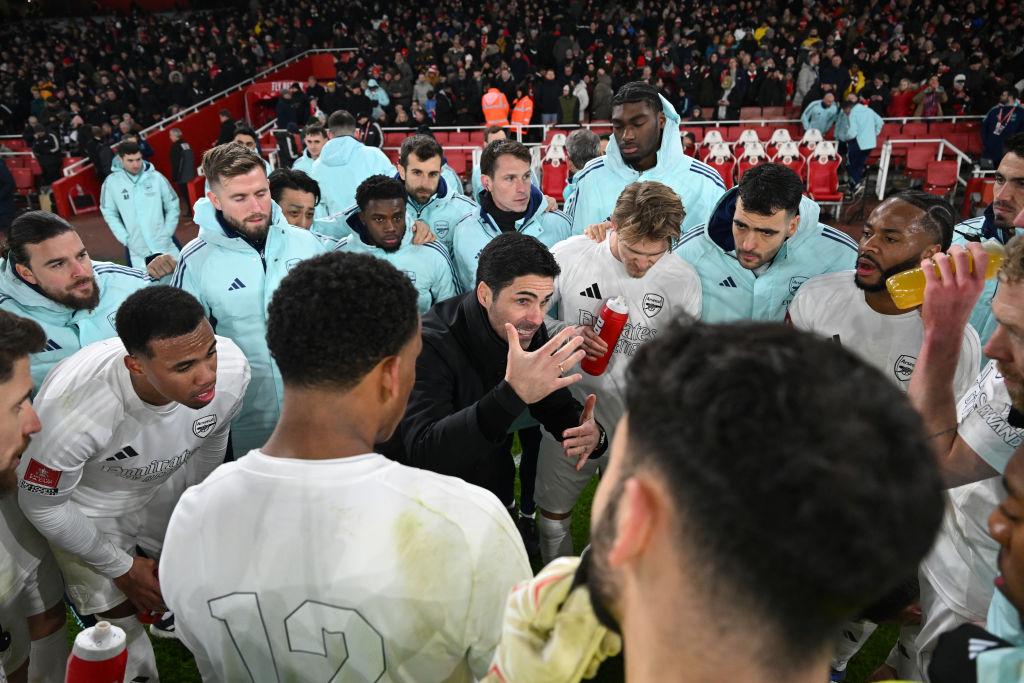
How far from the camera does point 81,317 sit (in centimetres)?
346

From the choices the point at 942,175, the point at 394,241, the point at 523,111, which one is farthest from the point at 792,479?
the point at 523,111

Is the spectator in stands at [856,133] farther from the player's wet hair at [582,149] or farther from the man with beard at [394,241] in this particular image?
the man with beard at [394,241]

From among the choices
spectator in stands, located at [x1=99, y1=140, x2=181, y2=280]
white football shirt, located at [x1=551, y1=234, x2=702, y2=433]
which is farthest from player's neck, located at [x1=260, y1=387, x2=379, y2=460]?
spectator in stands, located at [x1=99, y1=140, x2=181, y2=280]

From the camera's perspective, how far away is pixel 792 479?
2.41ft

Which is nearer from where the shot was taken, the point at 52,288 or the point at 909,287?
the point at 909,287

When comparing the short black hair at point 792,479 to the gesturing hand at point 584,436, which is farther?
the gesturing hand at point 584,436

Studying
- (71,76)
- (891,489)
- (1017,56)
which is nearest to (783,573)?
(891,489)

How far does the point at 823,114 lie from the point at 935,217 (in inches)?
440

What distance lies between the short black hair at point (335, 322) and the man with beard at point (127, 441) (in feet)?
3.77

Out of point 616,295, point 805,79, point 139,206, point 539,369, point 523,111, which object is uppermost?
point 805,79

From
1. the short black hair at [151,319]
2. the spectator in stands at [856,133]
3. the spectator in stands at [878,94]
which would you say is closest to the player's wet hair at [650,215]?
the short black hair at [151,319]

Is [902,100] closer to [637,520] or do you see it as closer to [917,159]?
[917,159]

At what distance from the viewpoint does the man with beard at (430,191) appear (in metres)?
5.28

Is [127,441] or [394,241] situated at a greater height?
[394,241]
